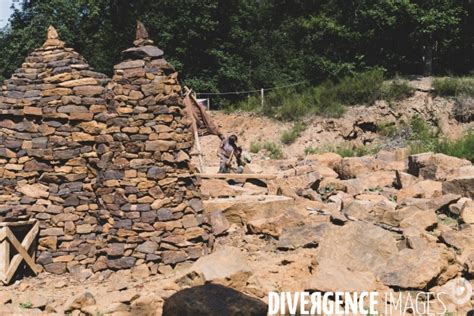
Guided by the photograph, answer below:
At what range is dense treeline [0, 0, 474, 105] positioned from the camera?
2084 cm

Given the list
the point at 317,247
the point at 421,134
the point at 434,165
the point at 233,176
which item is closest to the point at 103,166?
the point at 317,247

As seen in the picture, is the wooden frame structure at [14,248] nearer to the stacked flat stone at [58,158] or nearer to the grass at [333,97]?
the stacked flat stone at [58,158]

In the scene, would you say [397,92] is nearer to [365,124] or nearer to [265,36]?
[365,124]

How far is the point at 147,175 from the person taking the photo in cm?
664

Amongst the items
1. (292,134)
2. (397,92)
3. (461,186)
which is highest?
(397,92)

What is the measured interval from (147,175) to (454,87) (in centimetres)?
1485

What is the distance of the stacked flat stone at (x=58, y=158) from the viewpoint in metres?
6.82

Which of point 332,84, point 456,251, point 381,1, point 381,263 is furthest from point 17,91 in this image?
point 381,1

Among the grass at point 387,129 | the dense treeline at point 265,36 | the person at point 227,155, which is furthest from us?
the dense treeline at point 265,36

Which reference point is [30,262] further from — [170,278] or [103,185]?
[170,278]

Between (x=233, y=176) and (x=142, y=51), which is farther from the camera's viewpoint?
(x=233, y=176)

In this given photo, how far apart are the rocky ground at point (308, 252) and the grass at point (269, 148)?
300 inches

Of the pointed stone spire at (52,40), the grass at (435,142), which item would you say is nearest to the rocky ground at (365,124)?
the grass at (435,142)

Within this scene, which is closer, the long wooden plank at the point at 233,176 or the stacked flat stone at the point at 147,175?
the stacked flat stone at the point at 147,175
